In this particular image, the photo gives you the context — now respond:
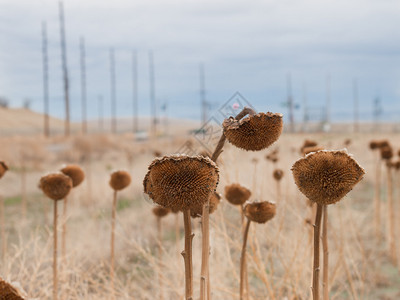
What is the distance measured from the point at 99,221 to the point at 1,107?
243 ft

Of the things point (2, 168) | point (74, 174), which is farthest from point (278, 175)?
point (2, 168)

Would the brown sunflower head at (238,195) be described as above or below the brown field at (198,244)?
above

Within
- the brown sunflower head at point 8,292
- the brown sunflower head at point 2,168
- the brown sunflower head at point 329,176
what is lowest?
the brown sunflower head at point 8,292

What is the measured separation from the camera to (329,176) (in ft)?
3.02

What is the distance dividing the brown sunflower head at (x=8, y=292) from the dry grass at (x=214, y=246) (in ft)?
3.64

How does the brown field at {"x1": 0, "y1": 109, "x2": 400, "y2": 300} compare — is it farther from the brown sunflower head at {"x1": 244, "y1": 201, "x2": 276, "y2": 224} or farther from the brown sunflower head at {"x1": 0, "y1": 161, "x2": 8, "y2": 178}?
the brown sunflower head at {"x1": 0, "y1": 161, "x2": 8, "y2": 178}

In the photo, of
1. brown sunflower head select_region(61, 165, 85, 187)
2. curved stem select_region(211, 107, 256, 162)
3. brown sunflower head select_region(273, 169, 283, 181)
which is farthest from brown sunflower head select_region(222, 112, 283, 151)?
brown sunflower head select_region(273, 169, 283, 181)

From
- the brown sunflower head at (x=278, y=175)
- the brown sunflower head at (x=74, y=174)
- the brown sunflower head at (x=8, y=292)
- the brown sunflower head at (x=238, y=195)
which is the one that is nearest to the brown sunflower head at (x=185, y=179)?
the brown sunflower head at (x=8, y=292)

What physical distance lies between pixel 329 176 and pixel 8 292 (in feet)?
2.08

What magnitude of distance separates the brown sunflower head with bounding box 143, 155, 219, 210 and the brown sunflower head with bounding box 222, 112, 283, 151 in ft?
0.38

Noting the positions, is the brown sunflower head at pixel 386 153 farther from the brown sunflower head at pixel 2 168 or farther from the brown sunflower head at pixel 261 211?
the brown sunflower head at pixel 2 168

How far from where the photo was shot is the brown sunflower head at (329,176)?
92cm

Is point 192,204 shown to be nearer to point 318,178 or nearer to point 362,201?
point 318,178

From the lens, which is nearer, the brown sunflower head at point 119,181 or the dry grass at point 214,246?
the brown sunflower head at point 119,181
